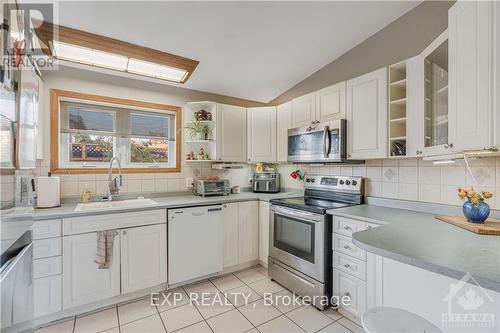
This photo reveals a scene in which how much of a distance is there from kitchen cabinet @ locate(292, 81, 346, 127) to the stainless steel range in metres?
0.69

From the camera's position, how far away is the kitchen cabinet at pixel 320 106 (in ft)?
7.88

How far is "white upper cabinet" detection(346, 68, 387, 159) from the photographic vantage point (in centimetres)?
205

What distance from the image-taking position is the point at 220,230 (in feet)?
8.80

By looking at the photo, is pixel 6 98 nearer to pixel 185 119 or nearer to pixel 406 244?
pixel 406 244

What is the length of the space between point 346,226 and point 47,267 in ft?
8.00

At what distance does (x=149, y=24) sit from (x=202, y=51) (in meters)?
0.55

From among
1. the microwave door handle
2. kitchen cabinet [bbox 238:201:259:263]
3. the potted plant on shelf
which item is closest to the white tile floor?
kitchen cabinet [bbox 238:201:259:263]

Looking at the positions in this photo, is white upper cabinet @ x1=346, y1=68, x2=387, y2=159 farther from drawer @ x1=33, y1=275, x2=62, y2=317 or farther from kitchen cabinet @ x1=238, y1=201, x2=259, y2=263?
drawer @ x1=33, y1=275, x2=62, y2=317

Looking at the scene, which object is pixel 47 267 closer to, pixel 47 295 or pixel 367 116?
pixel 47 295

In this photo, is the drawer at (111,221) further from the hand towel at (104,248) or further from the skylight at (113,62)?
the skylight at (113,62)

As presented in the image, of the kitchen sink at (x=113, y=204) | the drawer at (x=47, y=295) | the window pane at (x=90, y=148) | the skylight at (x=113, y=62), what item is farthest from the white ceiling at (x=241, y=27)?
the drawer at (x=47, y=295)

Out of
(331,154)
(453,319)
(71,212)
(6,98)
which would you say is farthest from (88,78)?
(453,319)

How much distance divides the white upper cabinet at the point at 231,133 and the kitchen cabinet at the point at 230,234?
0.69 m

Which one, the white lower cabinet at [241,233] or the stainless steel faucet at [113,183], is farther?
the white lower cabinet at [241,233]
